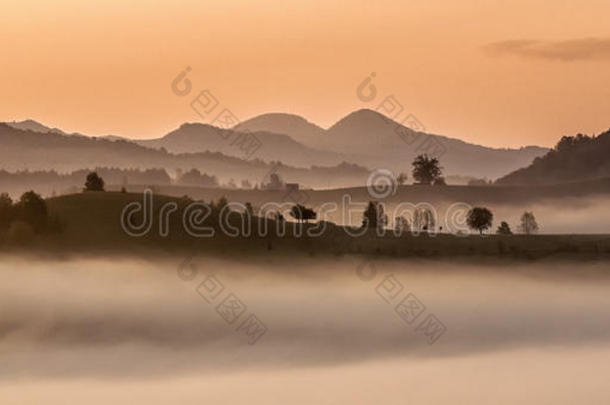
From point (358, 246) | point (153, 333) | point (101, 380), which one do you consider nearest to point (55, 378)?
point (101, 380)

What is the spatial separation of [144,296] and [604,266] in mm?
67070

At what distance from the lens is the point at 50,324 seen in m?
132

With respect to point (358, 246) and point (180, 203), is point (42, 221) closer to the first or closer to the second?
point (180, 203)

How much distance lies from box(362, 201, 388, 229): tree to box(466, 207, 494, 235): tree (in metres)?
18.6

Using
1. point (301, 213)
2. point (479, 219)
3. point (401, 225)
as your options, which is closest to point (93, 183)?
point (301, 213)

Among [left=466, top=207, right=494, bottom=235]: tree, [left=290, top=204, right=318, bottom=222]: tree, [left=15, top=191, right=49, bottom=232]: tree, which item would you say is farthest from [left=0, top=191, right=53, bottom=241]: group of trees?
[left=466, top=207, right=494, bottom=235]: tree

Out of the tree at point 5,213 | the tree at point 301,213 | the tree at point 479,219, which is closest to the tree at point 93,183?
the tree at point 5,213

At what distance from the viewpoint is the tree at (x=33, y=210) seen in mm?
144625

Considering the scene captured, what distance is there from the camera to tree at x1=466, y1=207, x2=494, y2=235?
184375 mm

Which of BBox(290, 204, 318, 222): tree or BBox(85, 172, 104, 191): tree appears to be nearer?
BBox(290, 204, 318, 222): tree

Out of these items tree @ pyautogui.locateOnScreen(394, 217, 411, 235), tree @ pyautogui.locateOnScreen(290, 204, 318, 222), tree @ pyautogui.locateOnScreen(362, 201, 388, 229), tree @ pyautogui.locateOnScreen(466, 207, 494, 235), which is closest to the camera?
tree @ pyautogui.locateOnScreen(290, 204, 318, 222)

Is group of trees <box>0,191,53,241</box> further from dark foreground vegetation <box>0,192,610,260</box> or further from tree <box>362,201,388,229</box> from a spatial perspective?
tree <box>362,201,388,229</box>
